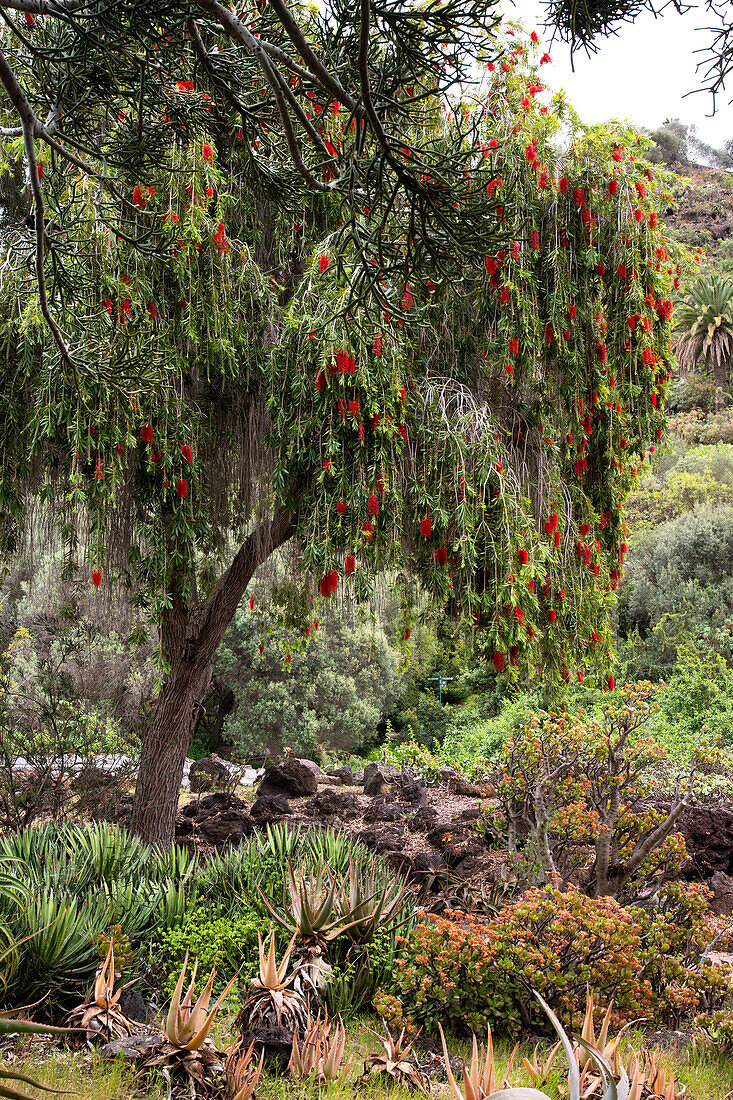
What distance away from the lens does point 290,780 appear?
8.54 m

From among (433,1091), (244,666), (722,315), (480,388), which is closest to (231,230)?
(480,388)

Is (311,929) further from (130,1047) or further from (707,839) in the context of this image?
(707,839)

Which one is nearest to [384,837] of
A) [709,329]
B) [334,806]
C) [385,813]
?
[385,813]

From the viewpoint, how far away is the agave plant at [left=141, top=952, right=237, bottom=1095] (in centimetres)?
249

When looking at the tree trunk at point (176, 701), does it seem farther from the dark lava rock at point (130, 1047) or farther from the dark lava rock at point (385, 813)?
the dark lava rock at point (130, 1047)

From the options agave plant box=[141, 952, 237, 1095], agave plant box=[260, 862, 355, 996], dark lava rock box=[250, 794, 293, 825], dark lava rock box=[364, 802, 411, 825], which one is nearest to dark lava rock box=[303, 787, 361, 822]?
dark lava rock box=[364, 802, 411, 825]

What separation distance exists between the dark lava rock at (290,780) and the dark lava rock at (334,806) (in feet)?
1.29

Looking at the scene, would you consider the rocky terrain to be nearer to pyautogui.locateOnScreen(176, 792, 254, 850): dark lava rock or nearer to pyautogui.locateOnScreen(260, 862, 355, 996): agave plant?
pyautogui.locateOnScreen(176, 792, 254, 850): dark lava rock

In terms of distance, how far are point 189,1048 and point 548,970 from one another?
1796mm

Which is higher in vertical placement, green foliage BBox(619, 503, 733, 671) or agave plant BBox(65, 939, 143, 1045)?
green foliage BBox(619, 503, 733, 671)

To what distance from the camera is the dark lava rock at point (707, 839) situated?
621 centimetres

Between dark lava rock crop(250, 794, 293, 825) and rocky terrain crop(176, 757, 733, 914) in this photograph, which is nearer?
rocky terrain crop(176, 757, 733, 914)

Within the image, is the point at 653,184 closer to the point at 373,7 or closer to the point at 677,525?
the point at 373,7

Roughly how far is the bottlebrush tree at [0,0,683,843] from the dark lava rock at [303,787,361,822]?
2177 mm
